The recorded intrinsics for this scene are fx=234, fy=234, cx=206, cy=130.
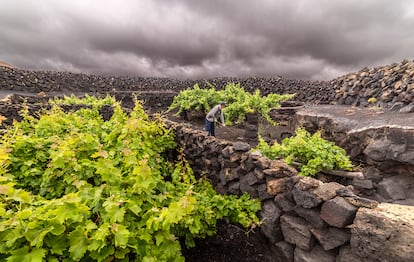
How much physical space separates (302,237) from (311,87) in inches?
862

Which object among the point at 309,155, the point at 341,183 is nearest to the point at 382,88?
the point at 341,183

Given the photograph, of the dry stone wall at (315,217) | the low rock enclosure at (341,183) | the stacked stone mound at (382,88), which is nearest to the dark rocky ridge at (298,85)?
the stacked stone mound at (382,88)

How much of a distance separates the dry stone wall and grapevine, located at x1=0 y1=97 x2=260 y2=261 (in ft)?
1.38

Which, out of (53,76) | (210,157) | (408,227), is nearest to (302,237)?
(408,227)

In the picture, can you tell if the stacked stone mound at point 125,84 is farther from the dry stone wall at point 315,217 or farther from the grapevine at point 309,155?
the dry stone wall at point 315,217

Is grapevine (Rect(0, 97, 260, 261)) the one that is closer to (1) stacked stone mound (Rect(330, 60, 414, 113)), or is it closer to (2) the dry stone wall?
(2) the dry stone wall

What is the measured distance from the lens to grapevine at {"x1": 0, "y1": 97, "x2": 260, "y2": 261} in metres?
2.16

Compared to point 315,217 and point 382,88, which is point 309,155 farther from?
point 382,88

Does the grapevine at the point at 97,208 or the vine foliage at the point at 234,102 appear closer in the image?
the grapevine at the point at 97,208

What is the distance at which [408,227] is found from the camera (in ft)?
7.47

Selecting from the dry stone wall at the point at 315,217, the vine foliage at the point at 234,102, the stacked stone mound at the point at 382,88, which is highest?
the stacked stone mound at the point at 382,88

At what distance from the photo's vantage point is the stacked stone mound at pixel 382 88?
11898 mm

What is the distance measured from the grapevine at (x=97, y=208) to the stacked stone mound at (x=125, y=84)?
18291 mm

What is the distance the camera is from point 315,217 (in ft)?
10.5
